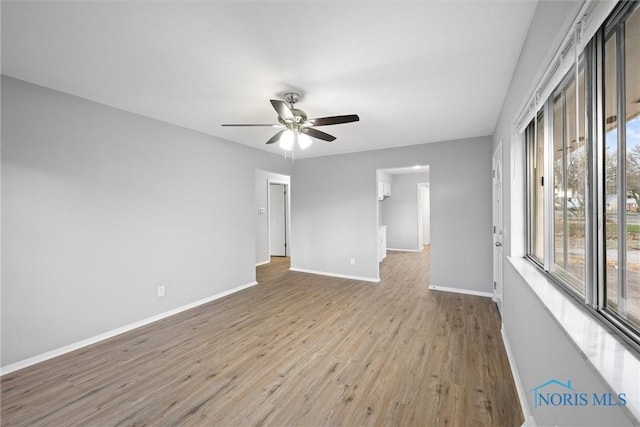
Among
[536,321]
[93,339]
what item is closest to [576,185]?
[536,321]

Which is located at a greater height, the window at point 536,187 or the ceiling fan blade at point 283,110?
the ceiling fan blade at point 283,110

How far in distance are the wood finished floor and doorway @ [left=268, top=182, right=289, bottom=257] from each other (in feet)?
13.1

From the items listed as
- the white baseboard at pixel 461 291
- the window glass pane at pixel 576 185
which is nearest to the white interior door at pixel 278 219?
the white baseboard at pixel 461 291

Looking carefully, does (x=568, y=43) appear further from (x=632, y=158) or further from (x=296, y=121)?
(x=296, y=121)

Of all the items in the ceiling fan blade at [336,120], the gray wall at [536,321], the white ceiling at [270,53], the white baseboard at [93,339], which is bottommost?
the white baseboard at [93,339]

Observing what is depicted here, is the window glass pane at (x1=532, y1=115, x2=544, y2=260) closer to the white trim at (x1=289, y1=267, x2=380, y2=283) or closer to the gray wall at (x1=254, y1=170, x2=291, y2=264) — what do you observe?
the white trim at (x1=289, y1=267, x2=380, y2=283)

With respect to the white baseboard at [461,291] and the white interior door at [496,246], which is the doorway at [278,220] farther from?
the white interior door at [496,246]

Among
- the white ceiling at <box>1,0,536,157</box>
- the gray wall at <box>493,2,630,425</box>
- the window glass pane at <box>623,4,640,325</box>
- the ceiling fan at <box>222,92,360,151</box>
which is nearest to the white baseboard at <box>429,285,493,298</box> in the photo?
the gray wall at <box>493,2,630,425</box>

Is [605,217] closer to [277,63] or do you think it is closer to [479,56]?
[479,56]

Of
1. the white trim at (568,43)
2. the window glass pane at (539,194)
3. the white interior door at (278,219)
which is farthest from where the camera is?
the white interior door at (278,219)

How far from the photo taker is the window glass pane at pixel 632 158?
861 mm

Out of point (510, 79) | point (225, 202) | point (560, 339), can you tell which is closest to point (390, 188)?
point (225, 202)

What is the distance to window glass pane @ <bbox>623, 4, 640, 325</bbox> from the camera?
0.86 metres

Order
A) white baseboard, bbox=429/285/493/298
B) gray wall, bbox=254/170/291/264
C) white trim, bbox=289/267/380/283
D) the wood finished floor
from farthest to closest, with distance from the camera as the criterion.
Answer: gray wall, bbox=254/170/291/264, white trim, bbox=289/267/380/283, white baseboard, bbox=429/285/493/298, the wood finished floor
